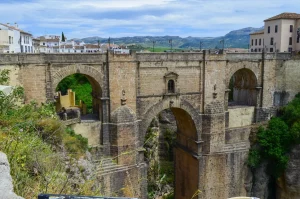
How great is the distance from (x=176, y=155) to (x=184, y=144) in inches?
74.0

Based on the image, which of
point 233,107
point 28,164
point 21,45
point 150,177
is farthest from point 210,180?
point 21,45

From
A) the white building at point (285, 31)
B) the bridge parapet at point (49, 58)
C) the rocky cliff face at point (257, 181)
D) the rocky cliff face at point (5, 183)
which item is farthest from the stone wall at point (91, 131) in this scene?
the white building at point (285, 31)

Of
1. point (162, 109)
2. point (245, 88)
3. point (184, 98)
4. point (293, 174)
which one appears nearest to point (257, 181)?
point (293, 174)

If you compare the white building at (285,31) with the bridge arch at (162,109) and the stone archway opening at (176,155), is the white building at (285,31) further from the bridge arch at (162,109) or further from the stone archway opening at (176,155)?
the bridge arch at (162,109)

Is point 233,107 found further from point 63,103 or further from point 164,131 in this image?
point 63,103

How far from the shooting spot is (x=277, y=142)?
22750 mm

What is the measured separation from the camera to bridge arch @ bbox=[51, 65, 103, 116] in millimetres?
17766

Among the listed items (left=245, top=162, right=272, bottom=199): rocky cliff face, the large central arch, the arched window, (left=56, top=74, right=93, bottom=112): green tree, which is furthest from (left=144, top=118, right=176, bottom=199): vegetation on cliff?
(left=56, top=74, right=93, bottom=112): green tree

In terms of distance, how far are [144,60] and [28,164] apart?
12990 mm

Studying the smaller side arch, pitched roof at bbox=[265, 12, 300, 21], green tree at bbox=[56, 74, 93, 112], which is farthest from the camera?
green tree at bbox=[56, 74, 93, 112]

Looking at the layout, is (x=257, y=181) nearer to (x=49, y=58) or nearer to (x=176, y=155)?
(x=176, y=155)

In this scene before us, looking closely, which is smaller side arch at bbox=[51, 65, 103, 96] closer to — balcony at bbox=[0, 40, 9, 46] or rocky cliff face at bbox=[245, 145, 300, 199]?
rocky cliff face at bbox=[245, 145, 300, 199]

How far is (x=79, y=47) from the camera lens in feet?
230

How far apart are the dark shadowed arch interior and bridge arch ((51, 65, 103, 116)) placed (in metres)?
11.6
